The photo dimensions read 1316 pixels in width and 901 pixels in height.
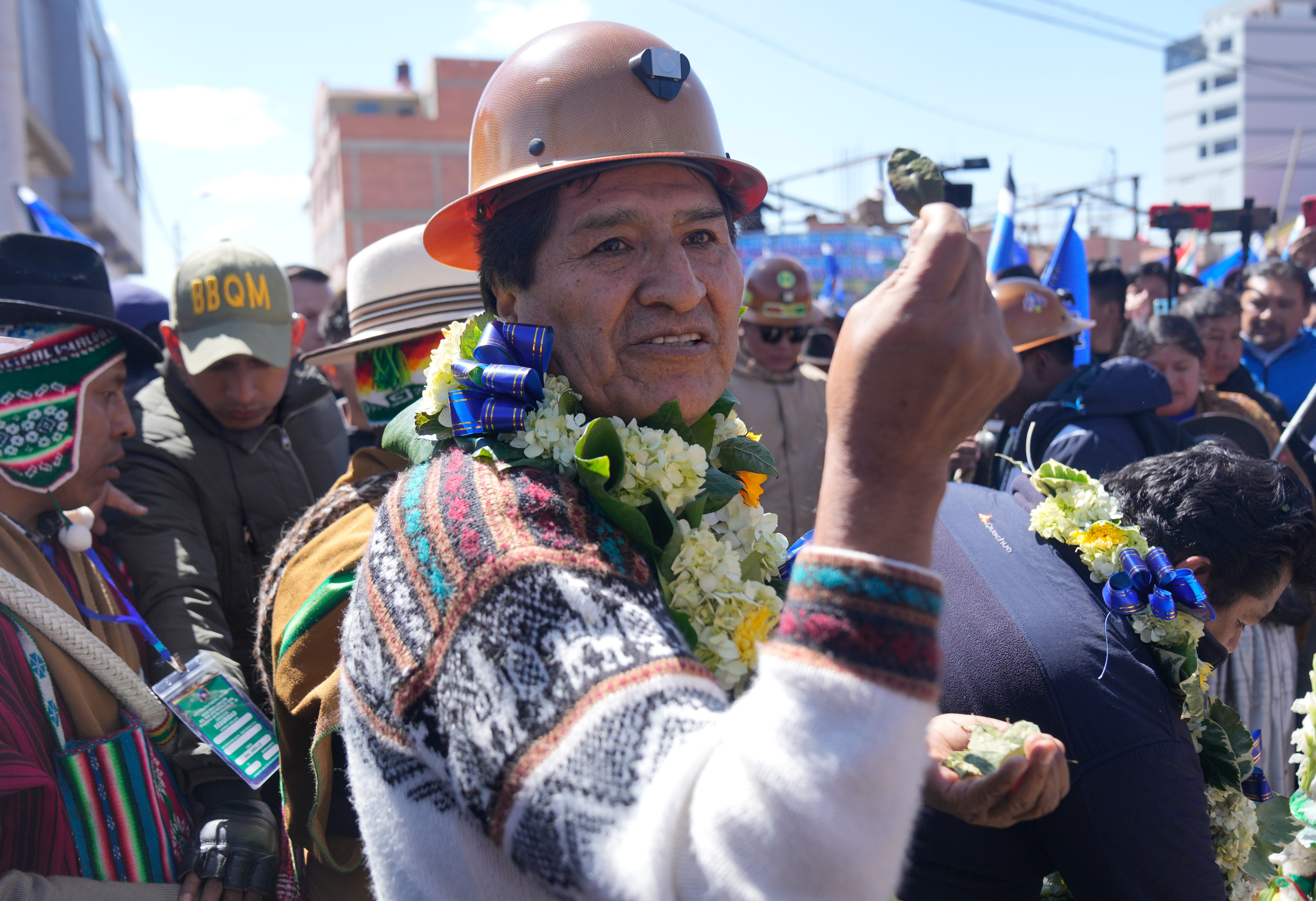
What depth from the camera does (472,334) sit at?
5.64ft

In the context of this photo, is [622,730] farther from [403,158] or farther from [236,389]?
[403,158]

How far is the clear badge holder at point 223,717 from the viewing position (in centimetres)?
222

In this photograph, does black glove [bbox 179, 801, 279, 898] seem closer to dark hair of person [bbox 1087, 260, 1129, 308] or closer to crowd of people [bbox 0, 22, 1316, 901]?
crowd of people [bbox 0, 22, 1316, 901]

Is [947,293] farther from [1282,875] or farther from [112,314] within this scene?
[112,314]

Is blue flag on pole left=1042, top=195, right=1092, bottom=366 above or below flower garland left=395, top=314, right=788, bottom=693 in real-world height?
above

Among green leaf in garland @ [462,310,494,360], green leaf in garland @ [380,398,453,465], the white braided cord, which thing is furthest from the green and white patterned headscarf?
green leaf in garland @ [462,310,494,360]

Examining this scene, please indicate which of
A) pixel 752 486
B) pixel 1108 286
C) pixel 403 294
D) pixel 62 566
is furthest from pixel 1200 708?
pixel 1108 286

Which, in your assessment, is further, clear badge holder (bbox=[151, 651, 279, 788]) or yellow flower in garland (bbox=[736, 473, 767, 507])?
clear badge holder (bbox=[151, 651, 279, 788])

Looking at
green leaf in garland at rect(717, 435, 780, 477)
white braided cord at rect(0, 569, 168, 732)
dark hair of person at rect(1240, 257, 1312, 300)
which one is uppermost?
dark hair of person at rect(1240, 257, 1312, 300)

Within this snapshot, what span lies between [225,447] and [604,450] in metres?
2.34

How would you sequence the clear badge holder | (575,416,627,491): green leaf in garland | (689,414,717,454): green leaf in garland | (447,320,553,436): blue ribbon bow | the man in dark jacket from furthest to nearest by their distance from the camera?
1. the man in dark jacket
2. the clear badge holder
3. (689,414,717,454): green leaf in garland
4. (447,320,553,436): blue ribbon bow
5. (575,416,627,491): green leaf in garland

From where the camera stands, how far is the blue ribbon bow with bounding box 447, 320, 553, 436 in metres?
1.48

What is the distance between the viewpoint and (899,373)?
98 cm

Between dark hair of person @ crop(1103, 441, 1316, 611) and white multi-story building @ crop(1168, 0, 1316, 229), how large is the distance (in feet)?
249
